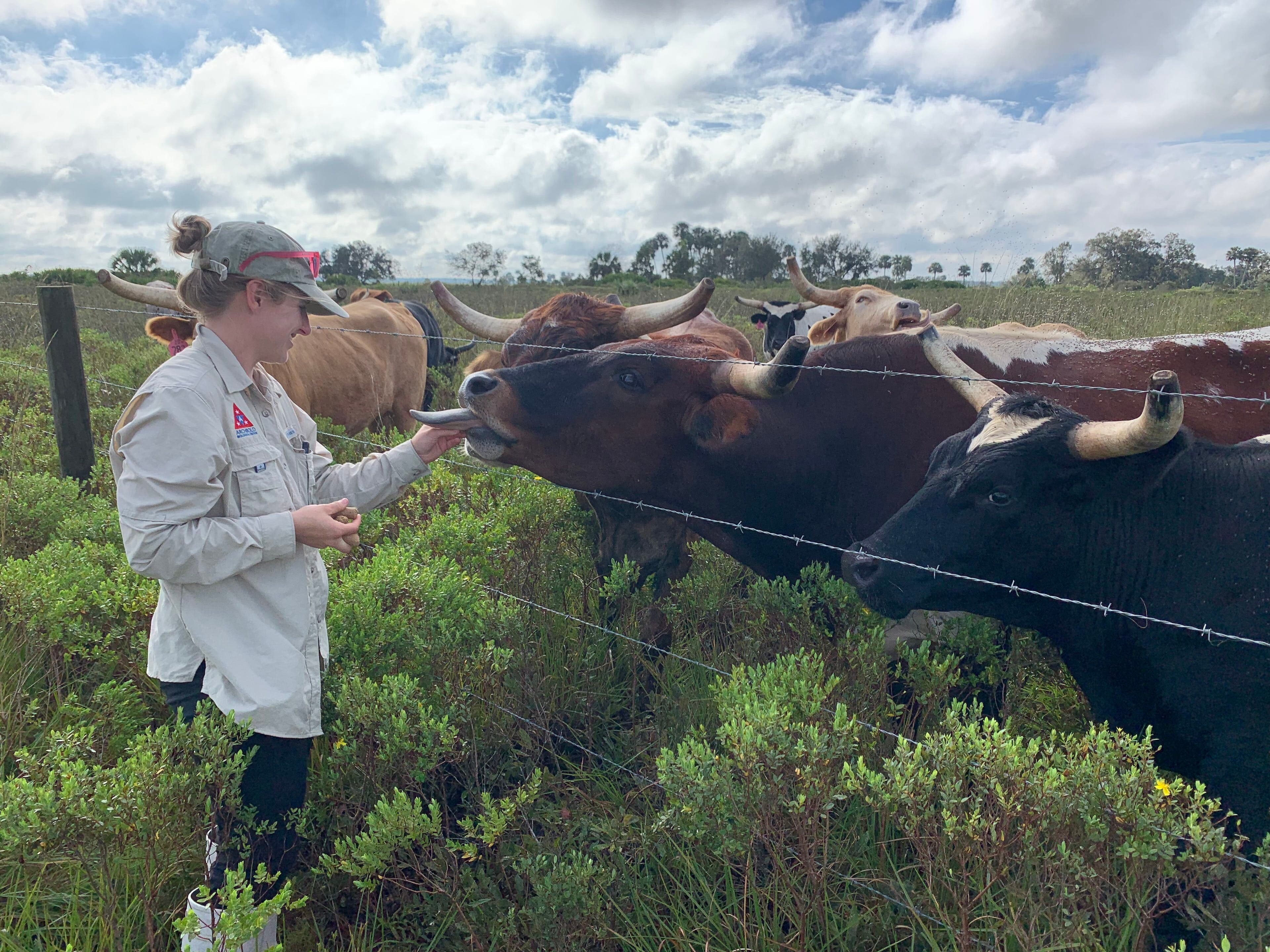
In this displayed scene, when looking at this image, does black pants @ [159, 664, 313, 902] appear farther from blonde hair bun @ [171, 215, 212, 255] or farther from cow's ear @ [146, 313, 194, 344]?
cow's ear @ [146, 313, 194, 344]

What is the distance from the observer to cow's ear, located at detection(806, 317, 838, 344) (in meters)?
8.04

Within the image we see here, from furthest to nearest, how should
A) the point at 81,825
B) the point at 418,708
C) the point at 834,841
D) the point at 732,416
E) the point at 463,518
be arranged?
the point at 463,518
the point at 732,416
the point at 418,708
the point at 834,841
the point at 81,825

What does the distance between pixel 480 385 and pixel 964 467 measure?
189 cm

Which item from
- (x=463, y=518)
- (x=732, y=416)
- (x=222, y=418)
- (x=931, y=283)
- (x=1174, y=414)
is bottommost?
(x=931, y=283)

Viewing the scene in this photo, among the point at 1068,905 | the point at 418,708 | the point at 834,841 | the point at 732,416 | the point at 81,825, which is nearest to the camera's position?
the point at 1068,905

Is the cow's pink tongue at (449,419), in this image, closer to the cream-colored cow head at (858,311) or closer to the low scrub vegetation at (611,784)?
the low scrub vegetation at (611,784)

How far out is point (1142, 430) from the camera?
2.34 meters

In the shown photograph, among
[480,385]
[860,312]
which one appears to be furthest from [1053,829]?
[860,312]

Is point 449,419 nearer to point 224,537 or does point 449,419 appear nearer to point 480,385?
point 480,385

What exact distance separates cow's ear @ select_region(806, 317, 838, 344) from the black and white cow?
3.34 meters

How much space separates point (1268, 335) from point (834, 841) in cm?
373

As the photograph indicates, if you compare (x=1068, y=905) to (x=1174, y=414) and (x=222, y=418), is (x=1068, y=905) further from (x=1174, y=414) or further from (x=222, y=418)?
(x=222, y=418)

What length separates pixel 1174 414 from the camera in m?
2.25

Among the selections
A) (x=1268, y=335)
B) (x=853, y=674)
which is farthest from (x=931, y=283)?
(x=853, y=674)
